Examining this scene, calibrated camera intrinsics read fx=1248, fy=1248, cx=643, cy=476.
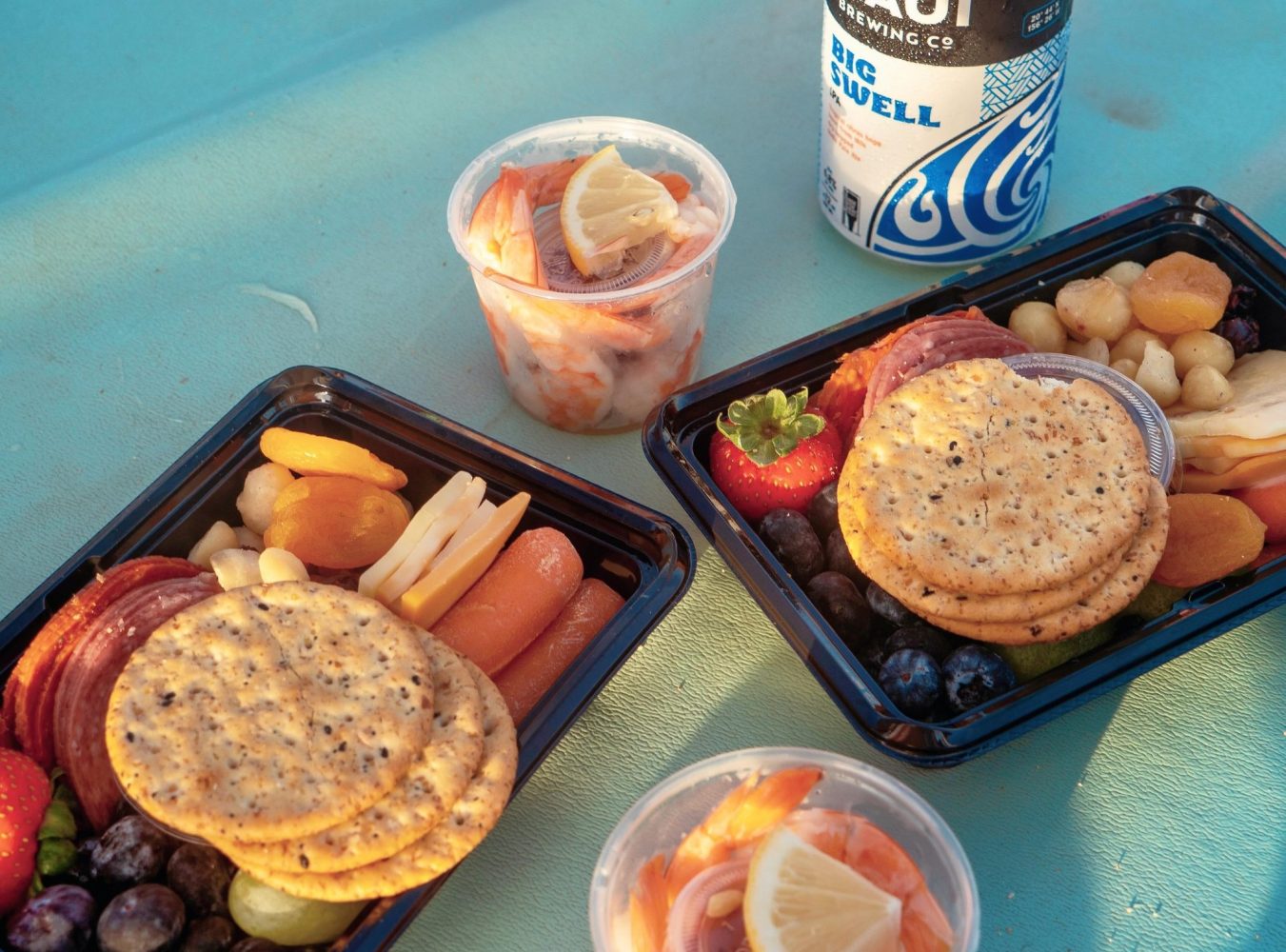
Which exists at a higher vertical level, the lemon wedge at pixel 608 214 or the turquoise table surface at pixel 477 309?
the lemon wedge at pixel 608 214

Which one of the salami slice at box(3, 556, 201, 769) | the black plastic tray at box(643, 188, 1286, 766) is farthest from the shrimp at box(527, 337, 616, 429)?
the salami slice at box(3, 556, 201, 769)

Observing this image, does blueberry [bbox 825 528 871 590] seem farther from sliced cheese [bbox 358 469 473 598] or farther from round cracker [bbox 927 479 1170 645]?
sliced cheese [bbox 358 469 473 598]

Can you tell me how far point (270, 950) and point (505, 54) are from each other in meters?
1.38

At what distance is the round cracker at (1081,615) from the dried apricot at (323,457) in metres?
0.52

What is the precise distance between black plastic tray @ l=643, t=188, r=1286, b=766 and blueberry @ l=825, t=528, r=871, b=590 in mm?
68

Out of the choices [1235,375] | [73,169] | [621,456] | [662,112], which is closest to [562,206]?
[621,456]

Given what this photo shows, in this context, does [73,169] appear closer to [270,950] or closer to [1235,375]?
[270,950]

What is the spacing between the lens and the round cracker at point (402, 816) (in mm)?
849

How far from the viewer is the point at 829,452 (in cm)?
117

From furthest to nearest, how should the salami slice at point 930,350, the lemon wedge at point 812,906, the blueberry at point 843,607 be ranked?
the salami slice at point 930,350 < the blueberry at point 843,607 < the lemon wedge at point 812,906

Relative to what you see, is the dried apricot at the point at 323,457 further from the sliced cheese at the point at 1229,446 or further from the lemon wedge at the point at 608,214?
the sliced cheese at the point at 1229,446

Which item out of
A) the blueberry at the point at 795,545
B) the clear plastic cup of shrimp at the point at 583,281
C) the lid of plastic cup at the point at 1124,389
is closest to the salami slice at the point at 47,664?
the clear plastic cup of shrimp at the point at 583,281

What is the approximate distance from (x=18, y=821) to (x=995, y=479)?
801mm

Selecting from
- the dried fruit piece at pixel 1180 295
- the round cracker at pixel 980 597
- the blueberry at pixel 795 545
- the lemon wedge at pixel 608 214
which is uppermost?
the lemon wedge at pixel 608 214
